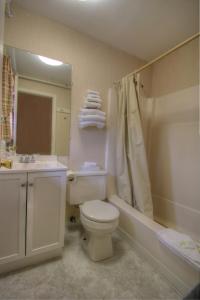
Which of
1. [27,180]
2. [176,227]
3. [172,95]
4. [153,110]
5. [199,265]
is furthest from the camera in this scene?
[153,110]

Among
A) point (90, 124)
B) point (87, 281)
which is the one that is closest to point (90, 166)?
point (90, 124)

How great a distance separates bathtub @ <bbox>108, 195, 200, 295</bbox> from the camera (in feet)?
3.95

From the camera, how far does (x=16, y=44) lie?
5.35 ft

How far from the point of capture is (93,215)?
4.92 feet

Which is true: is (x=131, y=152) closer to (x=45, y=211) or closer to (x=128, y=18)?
(x=45, y=211)

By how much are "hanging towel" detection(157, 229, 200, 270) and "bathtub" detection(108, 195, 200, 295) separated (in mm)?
61

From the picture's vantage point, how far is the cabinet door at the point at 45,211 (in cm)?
137

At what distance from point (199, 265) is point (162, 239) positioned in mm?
308

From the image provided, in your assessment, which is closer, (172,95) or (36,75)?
(36,75)

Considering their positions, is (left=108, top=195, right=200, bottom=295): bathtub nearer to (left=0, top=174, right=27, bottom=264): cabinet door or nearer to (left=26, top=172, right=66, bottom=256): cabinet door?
(left=26, top=172, right=66, bottom=256): cabinet door

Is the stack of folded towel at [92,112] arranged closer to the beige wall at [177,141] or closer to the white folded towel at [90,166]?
the white folded towel at [90,166]

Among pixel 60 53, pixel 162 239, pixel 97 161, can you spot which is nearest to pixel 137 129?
pixel 97 161

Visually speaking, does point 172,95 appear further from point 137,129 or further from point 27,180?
point 27,180

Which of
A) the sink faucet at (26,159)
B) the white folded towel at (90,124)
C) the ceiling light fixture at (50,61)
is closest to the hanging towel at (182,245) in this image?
the white folded towel at (90,124)
